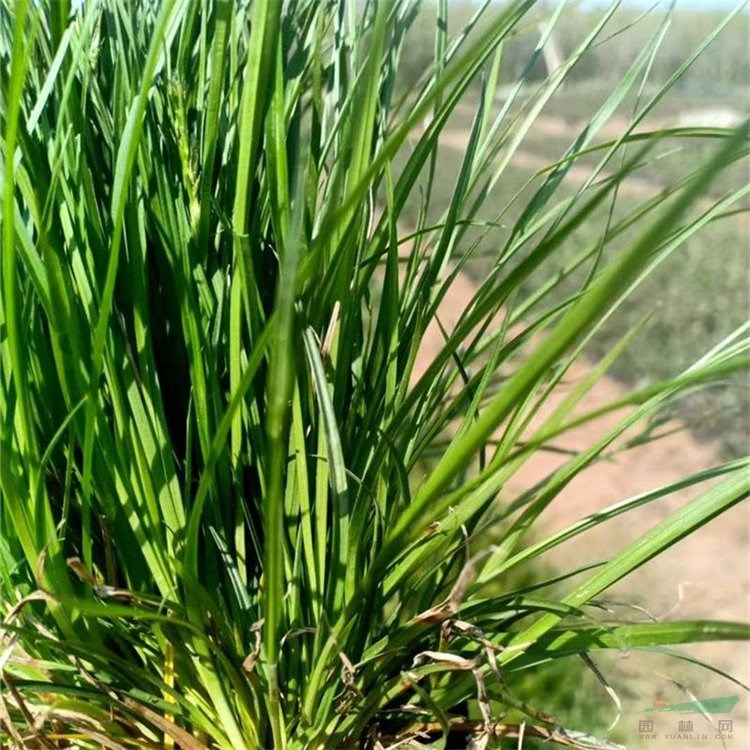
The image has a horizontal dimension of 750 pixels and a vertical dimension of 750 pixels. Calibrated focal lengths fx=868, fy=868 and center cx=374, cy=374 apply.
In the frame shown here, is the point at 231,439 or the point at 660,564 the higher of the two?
the point at 231,439

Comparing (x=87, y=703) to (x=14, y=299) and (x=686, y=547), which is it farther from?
(x=686, y=547)

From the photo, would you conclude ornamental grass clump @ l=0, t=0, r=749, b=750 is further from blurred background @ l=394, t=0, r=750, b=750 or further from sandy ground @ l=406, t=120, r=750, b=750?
sandy ground @ l=406, t=120, r=750, b=750

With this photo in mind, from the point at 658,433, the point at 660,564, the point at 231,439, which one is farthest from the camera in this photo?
the point at 660,564

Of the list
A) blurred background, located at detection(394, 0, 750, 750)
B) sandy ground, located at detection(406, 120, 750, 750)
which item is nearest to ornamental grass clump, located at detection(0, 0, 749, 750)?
blurred background, located at detection(394, 0, 750, 750)

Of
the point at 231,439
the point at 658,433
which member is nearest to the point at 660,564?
the point at 658,433

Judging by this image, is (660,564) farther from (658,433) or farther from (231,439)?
(231,439)
